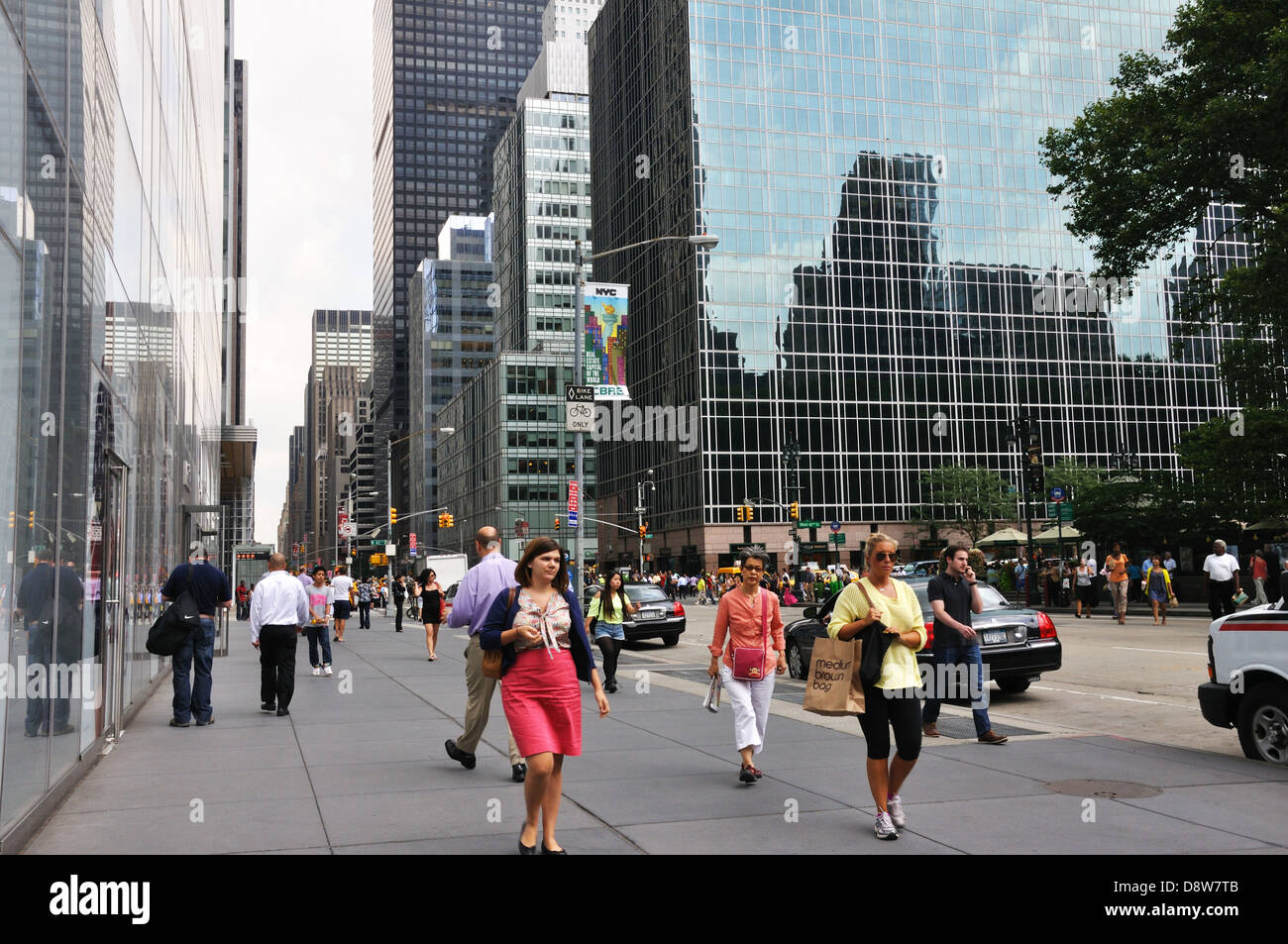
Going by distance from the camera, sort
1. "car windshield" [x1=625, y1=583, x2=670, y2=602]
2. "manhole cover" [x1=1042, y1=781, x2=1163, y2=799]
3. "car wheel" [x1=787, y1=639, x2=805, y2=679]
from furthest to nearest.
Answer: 1. "car windshield" [x1=625, y1=583, x2=670, y2=602]
2. "car wheel" [x1=787, y1=639, x2=805, y2=679]
3. "manhole cover" [x1=1042, y1=781, x2=1163, y2=799]

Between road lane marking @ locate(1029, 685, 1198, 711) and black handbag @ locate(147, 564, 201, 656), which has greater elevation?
black handbag @ locate(147, 564, 201, 656)

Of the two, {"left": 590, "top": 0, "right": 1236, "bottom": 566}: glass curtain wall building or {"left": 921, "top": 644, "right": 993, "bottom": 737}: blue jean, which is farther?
{"left": 590, "top": 0, "right": 1236, "bottom": 566}: glass curtain wall building

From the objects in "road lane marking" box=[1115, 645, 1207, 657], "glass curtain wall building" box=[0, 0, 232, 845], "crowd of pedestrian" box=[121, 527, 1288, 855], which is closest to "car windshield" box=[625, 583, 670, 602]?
"crowd of pedestrian" box=[121, 527, 1288, 855]

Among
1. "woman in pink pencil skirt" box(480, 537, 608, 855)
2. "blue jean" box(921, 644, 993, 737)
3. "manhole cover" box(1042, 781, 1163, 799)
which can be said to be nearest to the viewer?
"woman in pink pencil skirt" box(480, 537, 608, 855)

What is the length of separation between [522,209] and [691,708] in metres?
120

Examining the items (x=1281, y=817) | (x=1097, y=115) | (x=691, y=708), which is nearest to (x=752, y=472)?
(x=1097, y=115)

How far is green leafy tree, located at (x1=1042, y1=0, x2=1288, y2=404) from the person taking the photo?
89.1 ft

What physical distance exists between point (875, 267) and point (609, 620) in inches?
3033

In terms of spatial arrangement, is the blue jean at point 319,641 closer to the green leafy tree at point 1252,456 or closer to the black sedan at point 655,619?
the black sedan at point 655,619

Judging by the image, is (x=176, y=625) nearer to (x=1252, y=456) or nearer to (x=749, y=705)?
(x=749, y=705)

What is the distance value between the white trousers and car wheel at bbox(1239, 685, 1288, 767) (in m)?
4.01

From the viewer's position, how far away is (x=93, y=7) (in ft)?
31.8

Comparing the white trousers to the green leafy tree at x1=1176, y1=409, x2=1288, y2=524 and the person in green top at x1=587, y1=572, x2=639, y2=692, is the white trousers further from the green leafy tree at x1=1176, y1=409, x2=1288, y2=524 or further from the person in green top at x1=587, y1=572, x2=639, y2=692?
the green leafy tree at x1=1176, y1=409, x2=1288, y2=524

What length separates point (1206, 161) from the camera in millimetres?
28641
